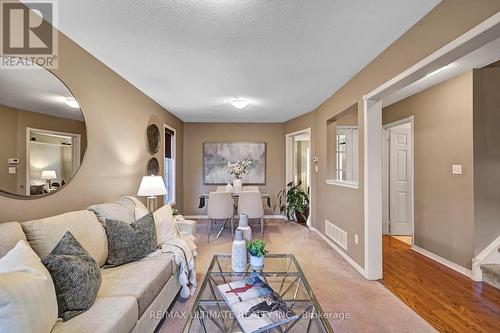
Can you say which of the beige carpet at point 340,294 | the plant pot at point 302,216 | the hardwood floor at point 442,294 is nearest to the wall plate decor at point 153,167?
the beige carpet at point 340,294

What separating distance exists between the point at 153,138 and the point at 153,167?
1.57 feet

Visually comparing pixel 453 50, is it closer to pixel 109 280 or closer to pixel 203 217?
pixel 109 280

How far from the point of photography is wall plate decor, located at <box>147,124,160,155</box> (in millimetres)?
3783

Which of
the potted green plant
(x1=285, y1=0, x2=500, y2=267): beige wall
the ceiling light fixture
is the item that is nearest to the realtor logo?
A: the ceiling light fixture

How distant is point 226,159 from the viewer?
593cm

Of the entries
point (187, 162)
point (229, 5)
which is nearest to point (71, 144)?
point (229, 5)

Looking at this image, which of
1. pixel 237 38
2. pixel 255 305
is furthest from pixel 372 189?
pixel 237 38

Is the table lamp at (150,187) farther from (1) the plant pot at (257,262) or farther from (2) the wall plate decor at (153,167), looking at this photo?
(1) the plant pot at (257,262)

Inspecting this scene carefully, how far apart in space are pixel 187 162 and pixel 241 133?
5.06 ft

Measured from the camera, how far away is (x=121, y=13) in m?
1.80

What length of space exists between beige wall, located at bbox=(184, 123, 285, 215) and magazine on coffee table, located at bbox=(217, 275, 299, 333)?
423 cm

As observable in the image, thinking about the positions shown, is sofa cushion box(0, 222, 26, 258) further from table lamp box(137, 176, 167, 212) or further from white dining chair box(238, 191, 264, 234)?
white dining chair box(238, 191, 264, 234)

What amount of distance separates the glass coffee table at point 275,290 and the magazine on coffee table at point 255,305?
43mm

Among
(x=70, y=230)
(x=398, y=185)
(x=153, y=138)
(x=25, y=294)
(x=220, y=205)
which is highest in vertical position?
(x=153, y=138)
